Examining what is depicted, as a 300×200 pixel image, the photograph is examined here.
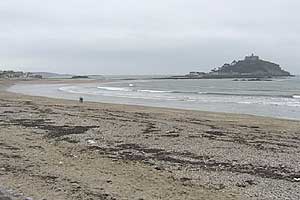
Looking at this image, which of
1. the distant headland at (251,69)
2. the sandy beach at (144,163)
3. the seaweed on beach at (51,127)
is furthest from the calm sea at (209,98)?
the distant headland at (251,69)

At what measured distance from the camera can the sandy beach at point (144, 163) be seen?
7.94 metres

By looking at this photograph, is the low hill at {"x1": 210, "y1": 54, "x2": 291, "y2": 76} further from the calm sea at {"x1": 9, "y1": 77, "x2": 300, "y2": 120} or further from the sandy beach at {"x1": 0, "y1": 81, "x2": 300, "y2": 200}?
the sandy beach at {"x1": 0, "y1": 81, "x2": 300, "y2": 200}

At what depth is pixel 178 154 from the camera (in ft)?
38.6

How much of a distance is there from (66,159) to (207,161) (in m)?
3.17

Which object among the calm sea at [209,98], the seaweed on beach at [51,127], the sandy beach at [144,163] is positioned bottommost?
the calm sea at [209,98]

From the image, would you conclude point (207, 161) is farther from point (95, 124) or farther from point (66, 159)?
point (95, 124)

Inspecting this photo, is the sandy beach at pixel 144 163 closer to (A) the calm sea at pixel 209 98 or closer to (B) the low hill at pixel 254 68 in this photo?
(A) the calm sea at pixel 209 98

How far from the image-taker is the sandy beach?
26.1 feet

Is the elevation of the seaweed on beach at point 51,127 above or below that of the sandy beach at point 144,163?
below

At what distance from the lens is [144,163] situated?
10539 millimetres

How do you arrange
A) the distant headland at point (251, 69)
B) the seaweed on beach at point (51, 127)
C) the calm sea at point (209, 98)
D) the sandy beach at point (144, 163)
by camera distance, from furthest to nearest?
the distant headland at point (251, 69) < the calm sea at point (209, 98) < the seaweed on beach at point (51, 127) < the sandy beach at point (144, 163)

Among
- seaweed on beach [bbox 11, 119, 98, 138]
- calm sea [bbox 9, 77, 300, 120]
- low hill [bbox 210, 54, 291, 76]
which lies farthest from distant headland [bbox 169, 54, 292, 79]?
seaweed on beach [bbox 11, 119, 98, 138]

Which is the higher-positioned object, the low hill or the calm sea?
the low hill

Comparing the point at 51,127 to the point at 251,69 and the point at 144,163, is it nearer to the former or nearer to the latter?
Result: the point at 144,163
